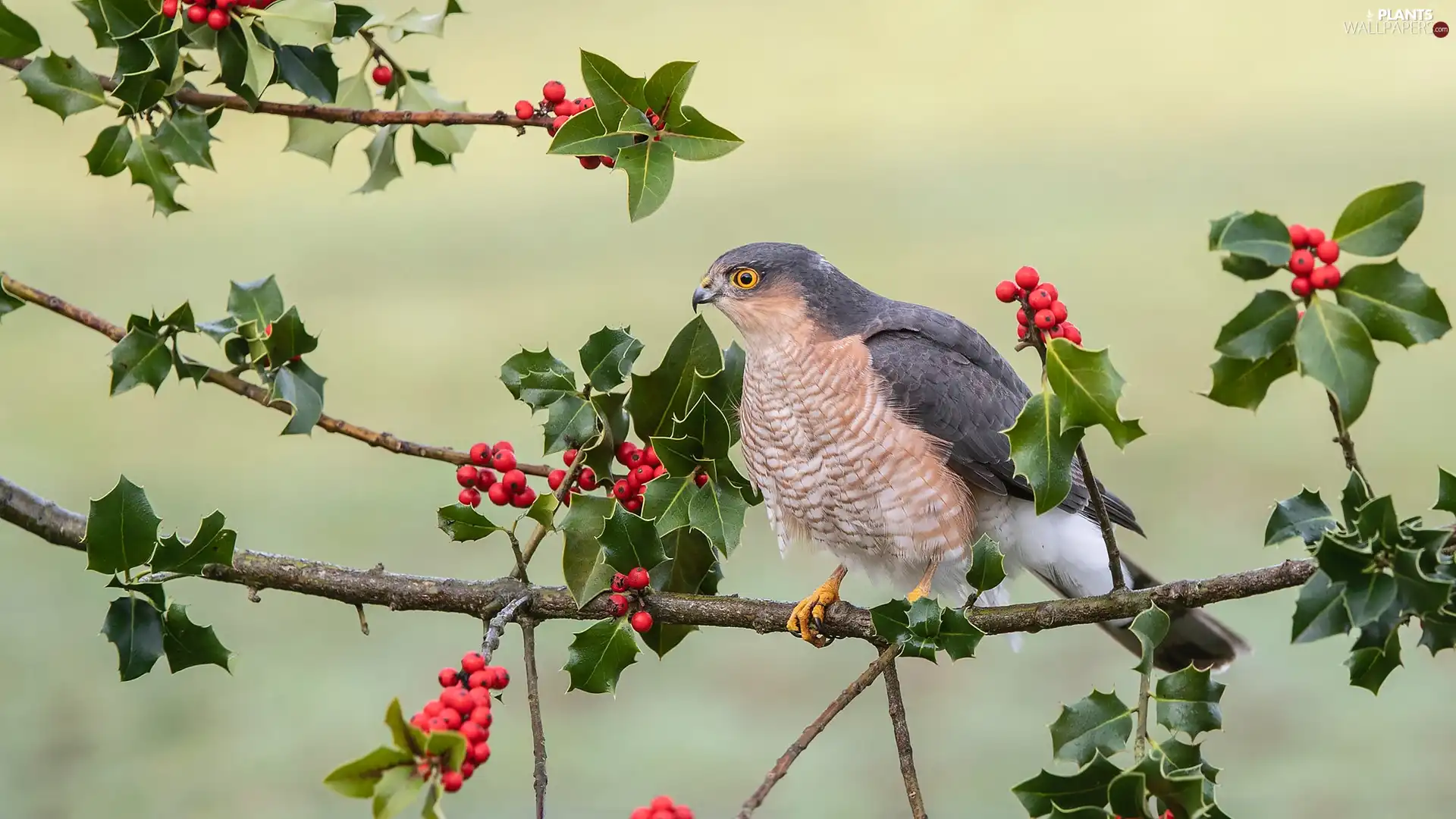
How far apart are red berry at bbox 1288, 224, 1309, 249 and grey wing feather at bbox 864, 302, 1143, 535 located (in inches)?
43.5

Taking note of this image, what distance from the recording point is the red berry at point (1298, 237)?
997 mm

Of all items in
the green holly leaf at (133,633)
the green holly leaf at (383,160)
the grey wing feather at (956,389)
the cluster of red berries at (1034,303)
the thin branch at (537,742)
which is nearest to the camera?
the cluster of red berries at (1034,303)

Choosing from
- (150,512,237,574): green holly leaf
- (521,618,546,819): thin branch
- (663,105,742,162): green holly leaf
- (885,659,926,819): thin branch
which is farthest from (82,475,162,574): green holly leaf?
(885,659,926,819): thin branch

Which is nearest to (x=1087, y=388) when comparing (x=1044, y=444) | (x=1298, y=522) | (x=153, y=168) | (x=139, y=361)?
(x=1044, y=444)

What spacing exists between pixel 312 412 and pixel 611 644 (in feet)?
1.55

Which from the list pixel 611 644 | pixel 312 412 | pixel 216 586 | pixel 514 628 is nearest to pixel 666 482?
pixel 611 644

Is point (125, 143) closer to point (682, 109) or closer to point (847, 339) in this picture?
point (682, 109)

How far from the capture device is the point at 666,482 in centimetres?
155

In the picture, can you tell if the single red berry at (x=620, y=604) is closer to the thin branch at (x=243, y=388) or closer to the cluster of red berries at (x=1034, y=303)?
the thin branch at (x=243, y=388)

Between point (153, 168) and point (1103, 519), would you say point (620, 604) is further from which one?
point (153, 168)

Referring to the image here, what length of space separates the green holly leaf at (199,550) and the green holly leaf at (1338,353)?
1.01m

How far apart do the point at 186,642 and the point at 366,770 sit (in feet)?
1.91

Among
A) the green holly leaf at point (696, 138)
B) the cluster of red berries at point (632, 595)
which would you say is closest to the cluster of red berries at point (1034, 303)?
the green holly leaf at point (696, 138)

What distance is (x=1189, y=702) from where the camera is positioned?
128 centimetres
